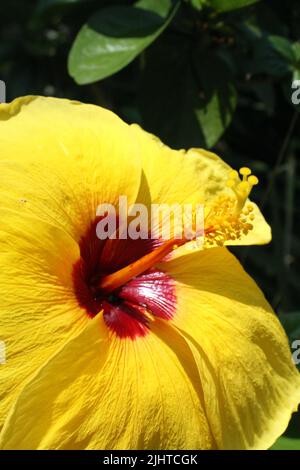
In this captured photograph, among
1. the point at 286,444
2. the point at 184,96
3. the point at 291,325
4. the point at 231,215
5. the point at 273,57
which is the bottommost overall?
the point at 286,444

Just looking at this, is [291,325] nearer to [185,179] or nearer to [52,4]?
[185,179]

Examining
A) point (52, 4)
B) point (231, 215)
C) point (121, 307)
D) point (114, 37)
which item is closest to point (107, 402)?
point (121, 307)

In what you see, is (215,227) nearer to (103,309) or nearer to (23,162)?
(103,309)

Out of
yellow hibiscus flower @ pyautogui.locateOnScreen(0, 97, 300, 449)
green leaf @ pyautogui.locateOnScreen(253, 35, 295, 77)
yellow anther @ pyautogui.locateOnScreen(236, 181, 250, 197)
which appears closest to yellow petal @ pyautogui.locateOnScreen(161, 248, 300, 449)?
yellow hibiscus flower @ pyautogui.locateOnScreen(0, 97, 300, 449)

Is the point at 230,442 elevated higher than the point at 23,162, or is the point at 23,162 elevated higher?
the point at 23,162

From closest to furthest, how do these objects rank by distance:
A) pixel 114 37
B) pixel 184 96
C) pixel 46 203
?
pixel 46 203 < pixel 114 37 < pixel 184 96

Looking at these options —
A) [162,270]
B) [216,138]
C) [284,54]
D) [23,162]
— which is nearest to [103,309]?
[162,270]

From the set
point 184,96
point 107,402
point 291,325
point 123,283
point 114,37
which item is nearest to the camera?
point 107,402
